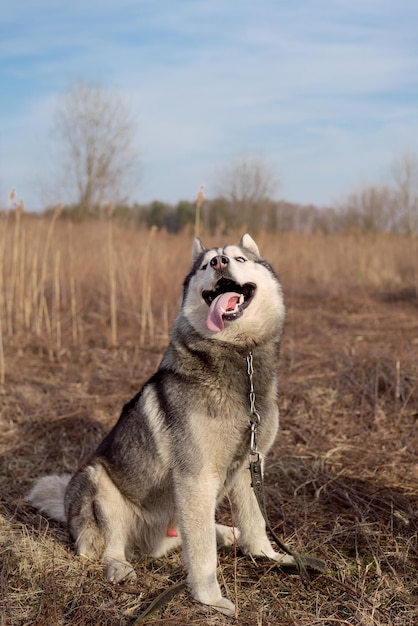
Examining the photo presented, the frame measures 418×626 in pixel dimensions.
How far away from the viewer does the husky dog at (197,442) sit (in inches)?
102

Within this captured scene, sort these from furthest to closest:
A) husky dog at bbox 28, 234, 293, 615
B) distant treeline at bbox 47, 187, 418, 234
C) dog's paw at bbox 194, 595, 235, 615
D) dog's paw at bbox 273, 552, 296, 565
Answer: distant treeline at bbox 47, 187, 418, 234 < dog's paw at bbox 273, 552, 296, 565 < husky dog at bbox 28, 234, 293, 615 < dog's paw at bbox 194, 595, 235, 615

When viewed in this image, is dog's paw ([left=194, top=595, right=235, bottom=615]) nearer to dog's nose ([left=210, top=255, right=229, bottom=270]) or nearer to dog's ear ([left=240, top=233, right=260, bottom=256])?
dog's nose ([left=210, top=255, right=229, bottom=270])

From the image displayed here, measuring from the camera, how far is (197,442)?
260cm

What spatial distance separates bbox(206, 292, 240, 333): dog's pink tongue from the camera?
2.62 meters

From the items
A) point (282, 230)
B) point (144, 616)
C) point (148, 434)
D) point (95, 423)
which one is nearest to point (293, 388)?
point (95, 423)

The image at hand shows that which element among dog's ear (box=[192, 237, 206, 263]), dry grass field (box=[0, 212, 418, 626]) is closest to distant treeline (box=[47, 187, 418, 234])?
dry grass field (box=[0, 212, 418, 626])

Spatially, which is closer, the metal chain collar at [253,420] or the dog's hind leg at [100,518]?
the metal chain collar at [253,420]

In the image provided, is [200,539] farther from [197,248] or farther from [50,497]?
[197,248]

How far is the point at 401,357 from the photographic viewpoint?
6.06 metres

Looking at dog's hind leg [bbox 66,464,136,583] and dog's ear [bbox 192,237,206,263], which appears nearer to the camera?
dog's hind leg [bbox 66,464,136,583]

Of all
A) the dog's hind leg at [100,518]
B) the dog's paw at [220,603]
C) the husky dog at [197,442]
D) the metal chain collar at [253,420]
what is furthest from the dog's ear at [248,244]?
the dog's paw at [220,603]

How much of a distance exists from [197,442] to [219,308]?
600 mm

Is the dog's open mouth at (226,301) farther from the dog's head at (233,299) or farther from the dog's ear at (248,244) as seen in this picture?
the dog's ear at (248,244)

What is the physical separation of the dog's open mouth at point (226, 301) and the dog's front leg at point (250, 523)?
2.81ft
